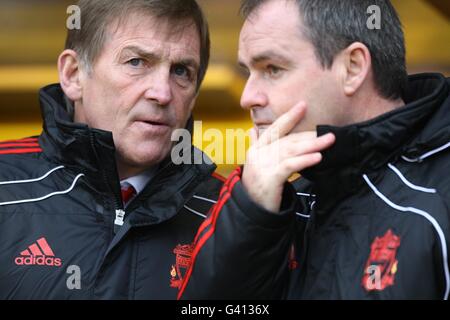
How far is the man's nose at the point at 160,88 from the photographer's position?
2545 millimetres

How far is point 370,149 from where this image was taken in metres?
2.02

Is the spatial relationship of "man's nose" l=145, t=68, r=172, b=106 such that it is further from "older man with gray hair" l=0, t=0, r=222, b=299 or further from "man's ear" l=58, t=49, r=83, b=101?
"man's ear" l=58, t=49, r=83, b=101

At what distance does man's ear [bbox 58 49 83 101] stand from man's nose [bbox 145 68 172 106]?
0.31 meters

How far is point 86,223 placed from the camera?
8.02 ft

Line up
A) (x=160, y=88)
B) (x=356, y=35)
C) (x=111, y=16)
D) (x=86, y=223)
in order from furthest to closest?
1. (x=111, y=16)
2. (x=160, y=88)
3. (x=86, y=223)
4. (x=356, y=35)

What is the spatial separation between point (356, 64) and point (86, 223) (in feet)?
3.22

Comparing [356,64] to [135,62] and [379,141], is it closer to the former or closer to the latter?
[379,141]

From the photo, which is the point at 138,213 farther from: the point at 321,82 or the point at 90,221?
the point at 321,82

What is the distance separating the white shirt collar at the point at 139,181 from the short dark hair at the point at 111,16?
41cm

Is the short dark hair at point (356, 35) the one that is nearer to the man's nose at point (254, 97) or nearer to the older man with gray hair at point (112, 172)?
the man's nose at point (254, 97)

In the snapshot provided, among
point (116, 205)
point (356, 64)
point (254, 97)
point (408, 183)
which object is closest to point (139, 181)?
point (116, 205)

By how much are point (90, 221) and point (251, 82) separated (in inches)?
28.0
